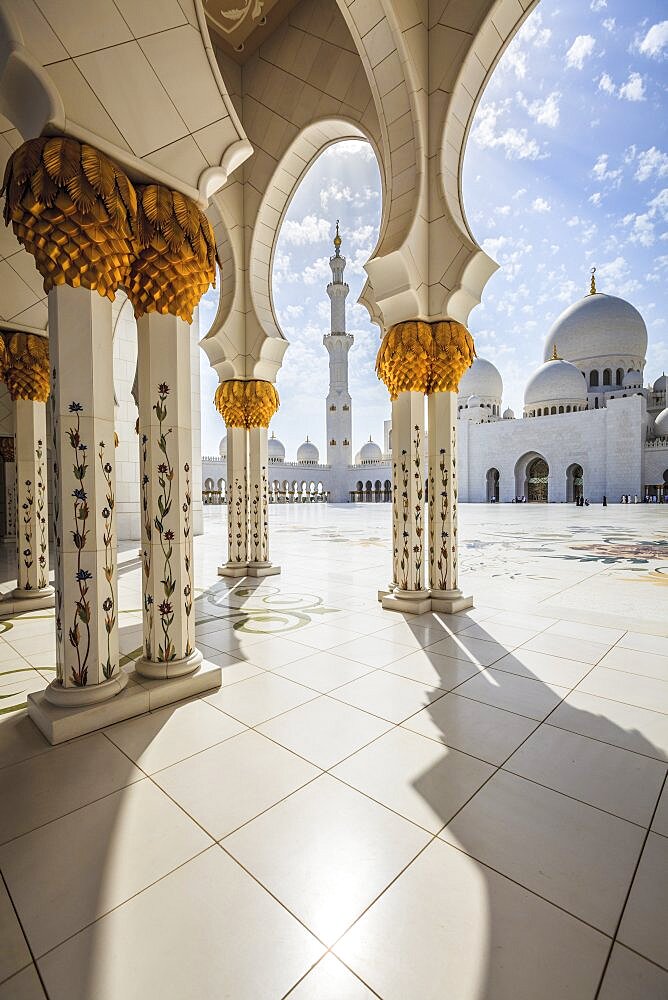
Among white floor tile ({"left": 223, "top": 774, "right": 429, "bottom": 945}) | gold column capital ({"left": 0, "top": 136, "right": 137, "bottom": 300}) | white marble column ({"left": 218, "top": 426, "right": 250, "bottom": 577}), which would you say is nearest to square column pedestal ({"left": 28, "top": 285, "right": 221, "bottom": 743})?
gold column capital ({"left": 0, "top": 136, "right": 137, "bottom": 300})

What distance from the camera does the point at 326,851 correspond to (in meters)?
1.35

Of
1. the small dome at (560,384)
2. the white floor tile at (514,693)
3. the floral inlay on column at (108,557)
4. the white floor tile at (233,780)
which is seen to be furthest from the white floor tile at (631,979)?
the small dome at (560,384)

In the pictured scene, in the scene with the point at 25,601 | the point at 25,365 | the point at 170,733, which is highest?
the point at 25,365

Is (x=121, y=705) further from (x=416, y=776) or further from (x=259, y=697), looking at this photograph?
(x=416, y=776)

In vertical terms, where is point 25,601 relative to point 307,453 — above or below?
below

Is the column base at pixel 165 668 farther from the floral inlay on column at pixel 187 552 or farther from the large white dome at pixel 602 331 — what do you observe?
the large white dome at pixel 602 331

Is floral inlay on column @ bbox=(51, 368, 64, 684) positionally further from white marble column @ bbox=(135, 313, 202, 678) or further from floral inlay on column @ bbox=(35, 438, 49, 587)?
floral inlay on column @ bbox=(35, 438, 49, 587)

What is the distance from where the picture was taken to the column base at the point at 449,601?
3.92 meters

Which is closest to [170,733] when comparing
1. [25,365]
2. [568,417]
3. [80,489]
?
[80,489]

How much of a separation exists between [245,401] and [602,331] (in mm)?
30275

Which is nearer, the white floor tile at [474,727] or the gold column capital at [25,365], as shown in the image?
the white floor tile at [474,727]

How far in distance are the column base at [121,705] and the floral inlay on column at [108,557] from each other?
0.15 meters

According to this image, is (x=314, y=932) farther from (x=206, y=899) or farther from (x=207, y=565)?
(x=207, y=565)

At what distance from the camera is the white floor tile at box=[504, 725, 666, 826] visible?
5.09 ft
